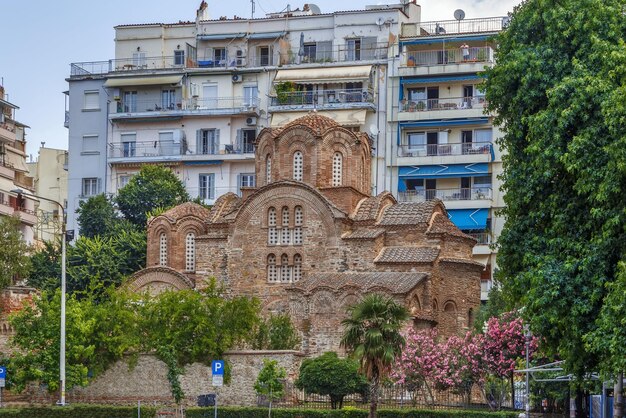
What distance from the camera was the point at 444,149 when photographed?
74.4 meters

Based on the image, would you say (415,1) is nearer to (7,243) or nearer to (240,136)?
(240,136)

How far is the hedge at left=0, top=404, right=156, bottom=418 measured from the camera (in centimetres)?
4959

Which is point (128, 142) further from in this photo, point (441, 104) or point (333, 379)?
point (333, 379)

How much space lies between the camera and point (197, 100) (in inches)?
3125

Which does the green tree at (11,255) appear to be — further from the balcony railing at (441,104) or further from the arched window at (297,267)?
the balcony railing at (441,104)

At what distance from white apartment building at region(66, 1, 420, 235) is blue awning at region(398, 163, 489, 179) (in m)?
1.45

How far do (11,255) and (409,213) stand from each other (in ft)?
58.9

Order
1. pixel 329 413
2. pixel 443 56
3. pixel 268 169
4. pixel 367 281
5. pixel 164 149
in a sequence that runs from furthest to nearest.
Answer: pixel 164 149
pixel 443 56
pixel 268 169
pixel 367 281
pixel 329 413

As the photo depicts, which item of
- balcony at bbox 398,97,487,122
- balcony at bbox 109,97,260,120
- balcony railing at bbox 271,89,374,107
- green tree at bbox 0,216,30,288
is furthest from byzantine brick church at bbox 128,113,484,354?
balcony at bbox 109,97,260,120

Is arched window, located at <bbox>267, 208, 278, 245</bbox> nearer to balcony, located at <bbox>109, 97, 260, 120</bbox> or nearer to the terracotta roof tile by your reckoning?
the terracotta roof tile

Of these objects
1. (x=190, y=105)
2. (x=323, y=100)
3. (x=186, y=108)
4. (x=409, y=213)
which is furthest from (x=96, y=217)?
(x=409, y=213)

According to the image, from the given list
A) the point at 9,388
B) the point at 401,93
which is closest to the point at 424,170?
the point at 401,93

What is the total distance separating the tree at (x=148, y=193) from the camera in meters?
75.2

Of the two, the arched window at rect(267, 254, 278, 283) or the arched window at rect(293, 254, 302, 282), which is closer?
the arched window at rect(293, 254, 302, 282)
